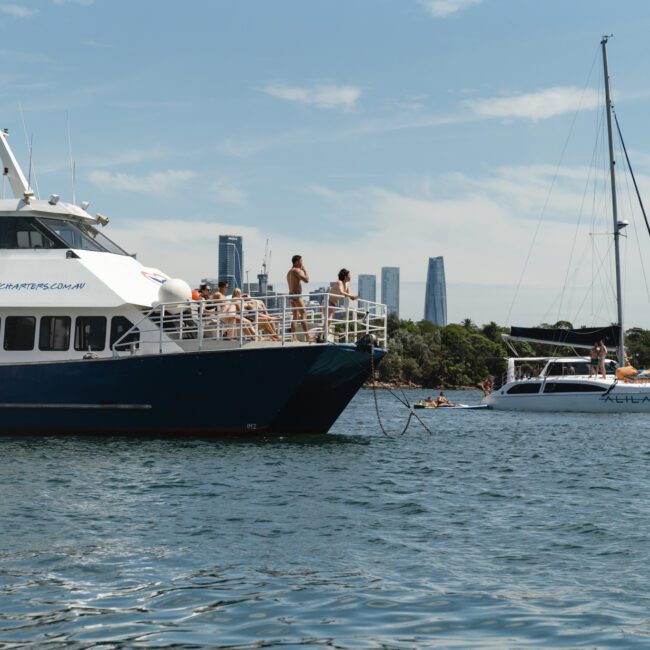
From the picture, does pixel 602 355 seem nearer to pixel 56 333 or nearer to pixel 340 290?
pixel 340 290

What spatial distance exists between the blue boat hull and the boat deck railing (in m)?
0.43

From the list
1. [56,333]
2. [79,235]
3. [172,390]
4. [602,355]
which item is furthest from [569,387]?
[56,333]

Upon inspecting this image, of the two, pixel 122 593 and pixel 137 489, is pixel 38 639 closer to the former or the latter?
pixel 122 593

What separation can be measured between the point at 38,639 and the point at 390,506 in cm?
630

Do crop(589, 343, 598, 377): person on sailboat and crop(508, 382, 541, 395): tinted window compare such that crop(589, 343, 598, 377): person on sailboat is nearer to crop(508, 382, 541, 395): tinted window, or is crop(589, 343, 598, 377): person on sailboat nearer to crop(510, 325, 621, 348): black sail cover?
crop(510, 325, 621, 348): black sail cover

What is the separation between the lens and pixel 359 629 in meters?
6.88

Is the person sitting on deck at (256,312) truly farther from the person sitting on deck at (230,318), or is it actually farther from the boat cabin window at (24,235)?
the boat cabin window at (24,235)

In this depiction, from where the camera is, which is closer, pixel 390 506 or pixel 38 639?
pixel 38 639

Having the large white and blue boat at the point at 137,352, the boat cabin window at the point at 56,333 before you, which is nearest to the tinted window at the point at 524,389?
the large white and blue boat at the point at 137,352

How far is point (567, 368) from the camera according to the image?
46.6 metres

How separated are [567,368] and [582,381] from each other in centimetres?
410

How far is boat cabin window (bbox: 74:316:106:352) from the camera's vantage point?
20.3 m

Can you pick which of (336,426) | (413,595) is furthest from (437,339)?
(413,595)

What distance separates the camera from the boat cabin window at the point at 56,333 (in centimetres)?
2036
